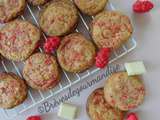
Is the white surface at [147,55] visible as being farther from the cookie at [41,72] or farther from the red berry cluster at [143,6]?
the cookie at [41,72]

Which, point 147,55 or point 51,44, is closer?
point 51,44

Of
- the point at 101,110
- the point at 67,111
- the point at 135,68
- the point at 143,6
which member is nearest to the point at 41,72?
the point at 67,111

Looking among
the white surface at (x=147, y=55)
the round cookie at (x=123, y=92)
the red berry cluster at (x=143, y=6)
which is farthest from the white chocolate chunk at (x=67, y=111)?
the red berry cluster at (x=143, y=6)

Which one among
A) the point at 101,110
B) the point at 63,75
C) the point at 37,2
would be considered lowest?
the point at 101,110

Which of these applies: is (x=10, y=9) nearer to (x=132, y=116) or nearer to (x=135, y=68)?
(x=135, y=68)

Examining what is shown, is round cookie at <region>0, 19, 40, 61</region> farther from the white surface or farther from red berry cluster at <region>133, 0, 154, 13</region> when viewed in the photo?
red berry cluster at <region>133, 0, 154, 13</region>

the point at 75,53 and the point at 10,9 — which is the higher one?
the point at 10,9

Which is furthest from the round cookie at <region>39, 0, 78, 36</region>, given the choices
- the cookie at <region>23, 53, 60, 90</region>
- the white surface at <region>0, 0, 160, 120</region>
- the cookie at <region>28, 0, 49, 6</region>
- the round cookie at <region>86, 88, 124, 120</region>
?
the round cookie at <region>86, 88, 124, 120</region>
